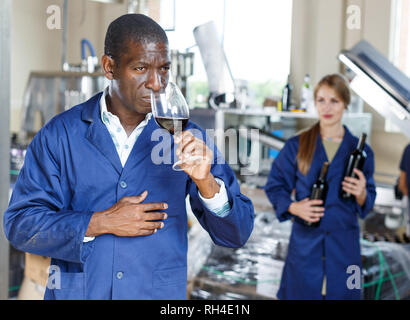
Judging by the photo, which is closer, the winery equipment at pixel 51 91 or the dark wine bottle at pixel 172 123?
the dark wine bottle at pixel 172 123

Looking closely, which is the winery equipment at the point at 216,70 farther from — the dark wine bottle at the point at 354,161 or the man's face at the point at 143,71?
the man's face at the point at 143,71

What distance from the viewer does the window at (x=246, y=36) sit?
62.6 inches

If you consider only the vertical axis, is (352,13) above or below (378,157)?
above

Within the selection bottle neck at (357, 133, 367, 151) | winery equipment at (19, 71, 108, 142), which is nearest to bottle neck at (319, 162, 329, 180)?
bottle neck at (357, 133, 367, 151)

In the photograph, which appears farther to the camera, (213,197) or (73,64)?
(73,64)

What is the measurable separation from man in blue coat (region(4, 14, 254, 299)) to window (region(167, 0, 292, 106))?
1.42 ft

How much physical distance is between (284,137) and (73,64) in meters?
1.30

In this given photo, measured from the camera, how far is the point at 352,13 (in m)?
1.97

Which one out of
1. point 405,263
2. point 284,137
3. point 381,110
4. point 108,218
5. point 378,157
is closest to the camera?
point 108,218

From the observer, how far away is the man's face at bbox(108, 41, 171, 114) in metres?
0.95

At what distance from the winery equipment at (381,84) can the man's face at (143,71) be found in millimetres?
607

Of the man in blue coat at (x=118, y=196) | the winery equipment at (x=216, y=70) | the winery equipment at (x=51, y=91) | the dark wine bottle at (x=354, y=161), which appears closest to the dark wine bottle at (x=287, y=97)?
the winery equipment at (x=216, y=70)
